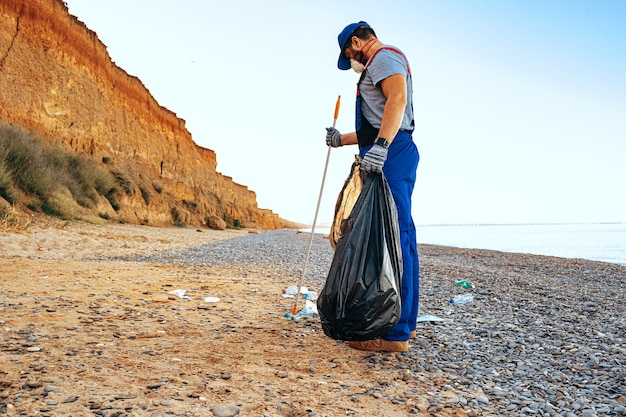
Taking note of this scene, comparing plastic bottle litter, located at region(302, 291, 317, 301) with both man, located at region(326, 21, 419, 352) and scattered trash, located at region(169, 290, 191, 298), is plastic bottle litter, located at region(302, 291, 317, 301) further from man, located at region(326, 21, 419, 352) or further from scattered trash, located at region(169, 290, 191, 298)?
man, located at region(326, 21, 419, 352)

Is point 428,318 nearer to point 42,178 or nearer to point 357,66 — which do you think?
point 357,66

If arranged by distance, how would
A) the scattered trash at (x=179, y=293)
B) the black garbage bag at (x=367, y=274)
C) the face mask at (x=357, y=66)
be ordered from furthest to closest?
the scattered trash at (x=179, y=293) → the face mask at (x=357, y=66) → the black garbage bag at (x=367, y=274)

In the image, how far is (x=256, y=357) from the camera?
2715 mm

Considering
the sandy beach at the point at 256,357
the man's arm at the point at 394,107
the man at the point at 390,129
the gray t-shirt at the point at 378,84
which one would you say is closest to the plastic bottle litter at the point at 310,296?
the sandy beach at the point at 256,357

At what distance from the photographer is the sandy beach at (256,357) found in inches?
80.4

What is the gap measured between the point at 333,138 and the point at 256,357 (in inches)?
73.4

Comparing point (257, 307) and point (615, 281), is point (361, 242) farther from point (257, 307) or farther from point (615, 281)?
point (615, 281)

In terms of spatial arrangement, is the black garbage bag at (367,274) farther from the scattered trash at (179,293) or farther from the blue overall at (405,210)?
the scattered trash at (179,293)

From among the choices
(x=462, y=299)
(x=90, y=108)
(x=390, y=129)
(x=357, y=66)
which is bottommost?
(x=462, y=299)

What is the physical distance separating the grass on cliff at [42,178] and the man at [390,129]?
8.77 meters

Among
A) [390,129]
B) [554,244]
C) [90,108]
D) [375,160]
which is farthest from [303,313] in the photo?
[554,244]

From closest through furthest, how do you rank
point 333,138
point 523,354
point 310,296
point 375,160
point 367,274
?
point 367,274 < point 375,160 < point 523,354 < point 333,138 < point 310,296

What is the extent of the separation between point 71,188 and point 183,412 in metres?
16.6

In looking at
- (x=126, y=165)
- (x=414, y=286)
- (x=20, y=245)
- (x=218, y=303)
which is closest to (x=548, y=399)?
(x=414, y=286)
